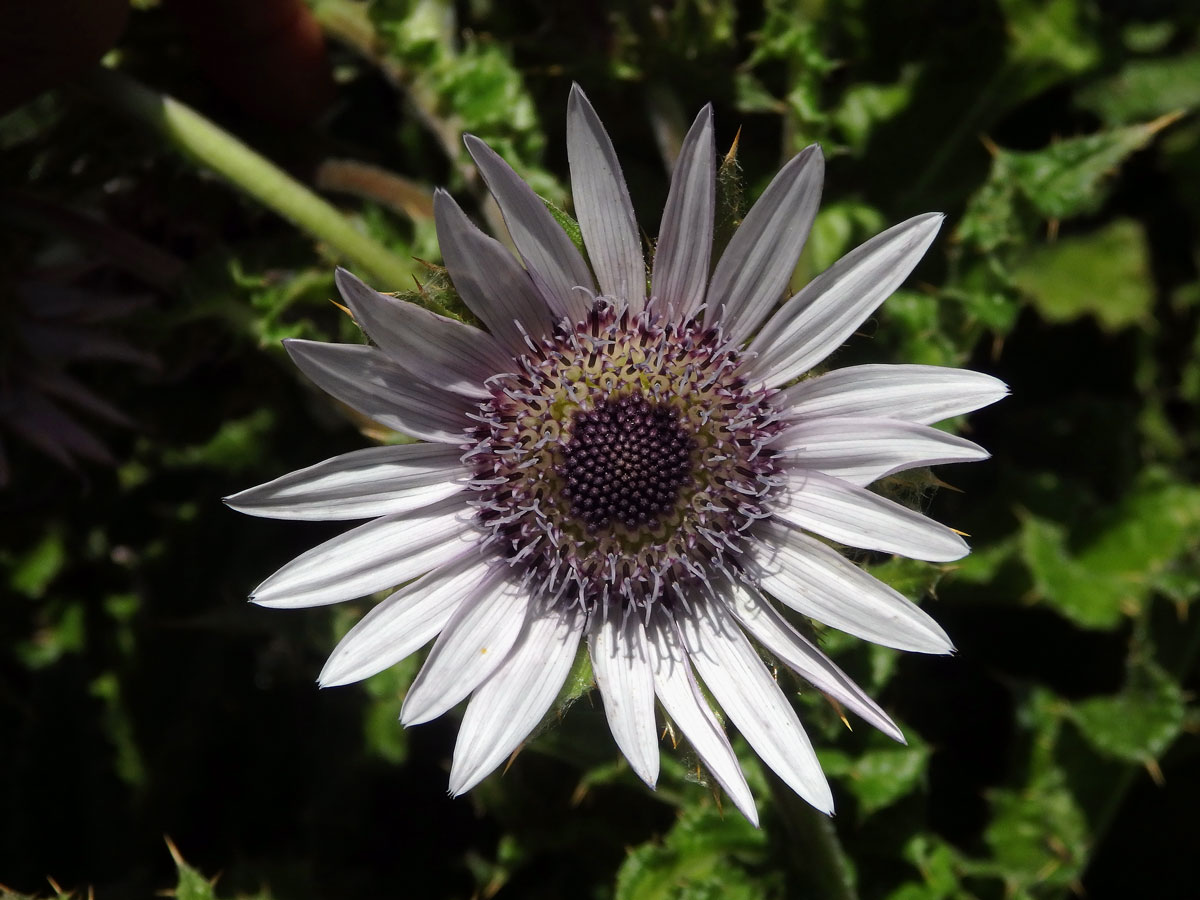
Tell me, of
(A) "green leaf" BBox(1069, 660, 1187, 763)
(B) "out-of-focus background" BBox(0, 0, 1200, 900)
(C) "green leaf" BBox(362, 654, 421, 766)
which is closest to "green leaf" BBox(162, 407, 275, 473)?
(B) "out-of-focus background" BBox(0, 0, 1200, 900)

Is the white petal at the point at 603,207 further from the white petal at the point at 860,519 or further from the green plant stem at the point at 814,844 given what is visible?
the green plant stem at the point at 814,844

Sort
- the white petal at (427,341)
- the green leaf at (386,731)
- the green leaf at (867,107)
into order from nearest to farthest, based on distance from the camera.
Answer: the white petal at (427,341), the green leaf at (867,107), the green leaf at (386,731)

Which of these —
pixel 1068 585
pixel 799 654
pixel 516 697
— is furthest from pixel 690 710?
pixel 1068 585

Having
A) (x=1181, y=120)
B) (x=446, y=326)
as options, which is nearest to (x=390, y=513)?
(x=446, y=326)

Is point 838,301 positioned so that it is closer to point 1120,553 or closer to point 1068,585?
point 1068,585

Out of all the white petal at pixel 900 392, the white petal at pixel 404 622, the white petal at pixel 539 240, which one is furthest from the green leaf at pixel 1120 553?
the white petal at pixel 404 622

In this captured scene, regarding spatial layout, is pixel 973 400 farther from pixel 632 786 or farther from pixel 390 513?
pixel 632 786
